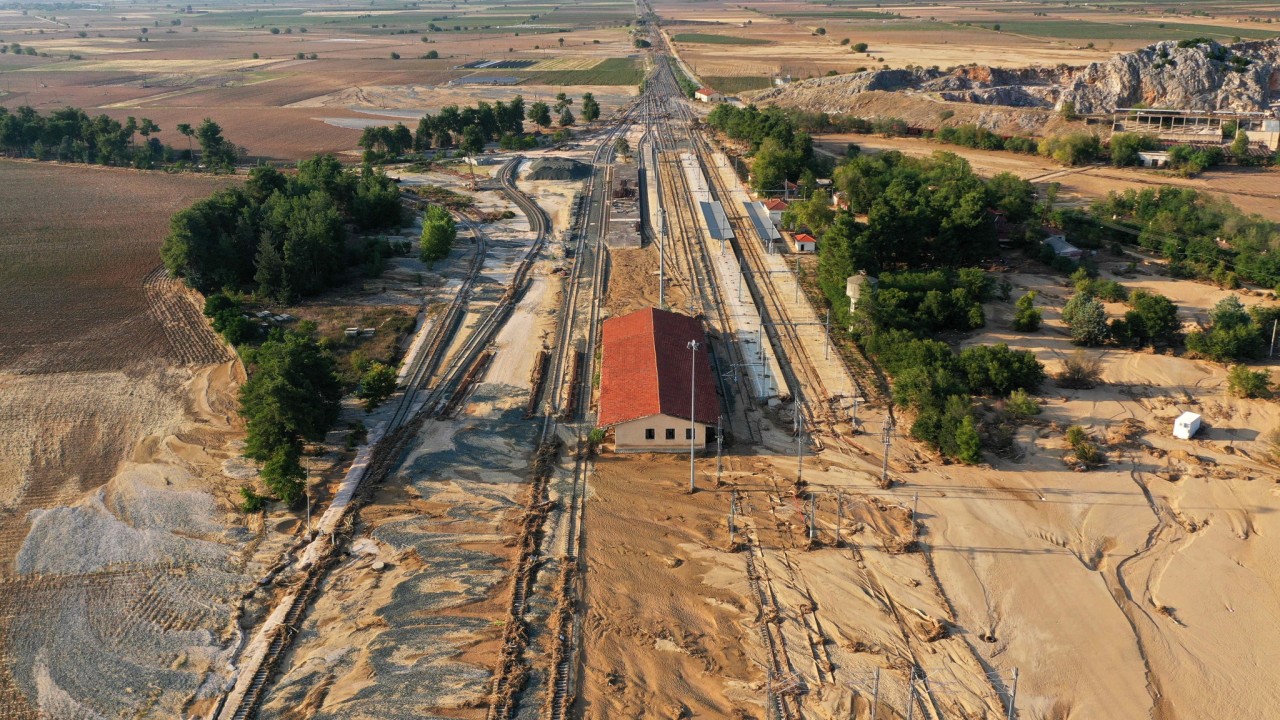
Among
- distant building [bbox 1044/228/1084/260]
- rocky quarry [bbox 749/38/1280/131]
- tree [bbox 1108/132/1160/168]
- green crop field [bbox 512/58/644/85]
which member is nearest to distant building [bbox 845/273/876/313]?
distant building [bbox 1044/228/1084/260]

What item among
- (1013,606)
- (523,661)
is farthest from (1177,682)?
(523,661)

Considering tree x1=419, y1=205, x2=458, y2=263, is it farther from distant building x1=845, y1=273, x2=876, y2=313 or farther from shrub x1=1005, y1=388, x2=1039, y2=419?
shrub x1=1005, y1=388, x2=1039, y2=419

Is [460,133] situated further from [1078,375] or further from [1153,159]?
[1078,375]

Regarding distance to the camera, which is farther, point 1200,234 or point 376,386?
point 1200,234

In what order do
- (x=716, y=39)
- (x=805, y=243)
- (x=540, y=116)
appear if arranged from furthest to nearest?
(x=716, y=39) < (x=540, y=116) < (x=805, y=243)

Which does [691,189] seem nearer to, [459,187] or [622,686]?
[459,187]

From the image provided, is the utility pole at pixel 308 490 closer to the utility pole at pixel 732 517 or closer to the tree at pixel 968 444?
the utility pole at pixel 732 517

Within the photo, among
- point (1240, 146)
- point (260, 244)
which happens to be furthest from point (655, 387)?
point (1240, 146)
